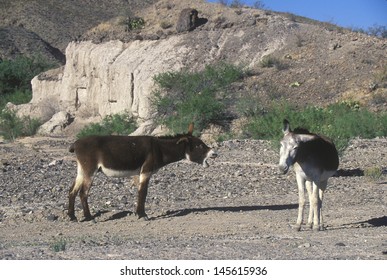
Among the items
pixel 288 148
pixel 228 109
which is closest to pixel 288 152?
pixel 288 148

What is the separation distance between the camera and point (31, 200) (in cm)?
2022

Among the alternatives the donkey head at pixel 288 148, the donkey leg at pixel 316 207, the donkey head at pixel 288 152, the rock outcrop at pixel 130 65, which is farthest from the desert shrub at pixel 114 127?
the donkey head at pixel 288 152

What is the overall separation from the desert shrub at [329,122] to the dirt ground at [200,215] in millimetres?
894

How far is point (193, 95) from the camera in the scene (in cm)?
4309

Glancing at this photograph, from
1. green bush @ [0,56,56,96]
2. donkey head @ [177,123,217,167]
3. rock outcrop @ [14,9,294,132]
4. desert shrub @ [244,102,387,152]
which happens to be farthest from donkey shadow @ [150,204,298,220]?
green bush @ [0,56,56,96]

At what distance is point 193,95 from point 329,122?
42.8ft

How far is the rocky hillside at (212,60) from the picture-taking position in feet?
153

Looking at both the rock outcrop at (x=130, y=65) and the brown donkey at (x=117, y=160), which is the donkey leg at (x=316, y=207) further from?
the rock outcrop at (x=130, y=65)

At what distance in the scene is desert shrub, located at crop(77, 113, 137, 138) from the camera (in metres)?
46.2

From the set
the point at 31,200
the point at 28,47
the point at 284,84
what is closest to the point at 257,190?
the point at 31,200

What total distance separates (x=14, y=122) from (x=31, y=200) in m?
32.4

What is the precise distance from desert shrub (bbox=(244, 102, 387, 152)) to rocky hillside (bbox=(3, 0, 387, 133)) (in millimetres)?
3557

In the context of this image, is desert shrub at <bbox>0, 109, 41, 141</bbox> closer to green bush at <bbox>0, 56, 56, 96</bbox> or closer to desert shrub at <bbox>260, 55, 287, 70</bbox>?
desert shrub at <bbox>260, 55, 287, 70</bbox>

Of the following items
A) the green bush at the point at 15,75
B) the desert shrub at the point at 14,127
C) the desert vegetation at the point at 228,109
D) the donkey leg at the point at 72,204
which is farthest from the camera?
the green bush at the point at 15,75
